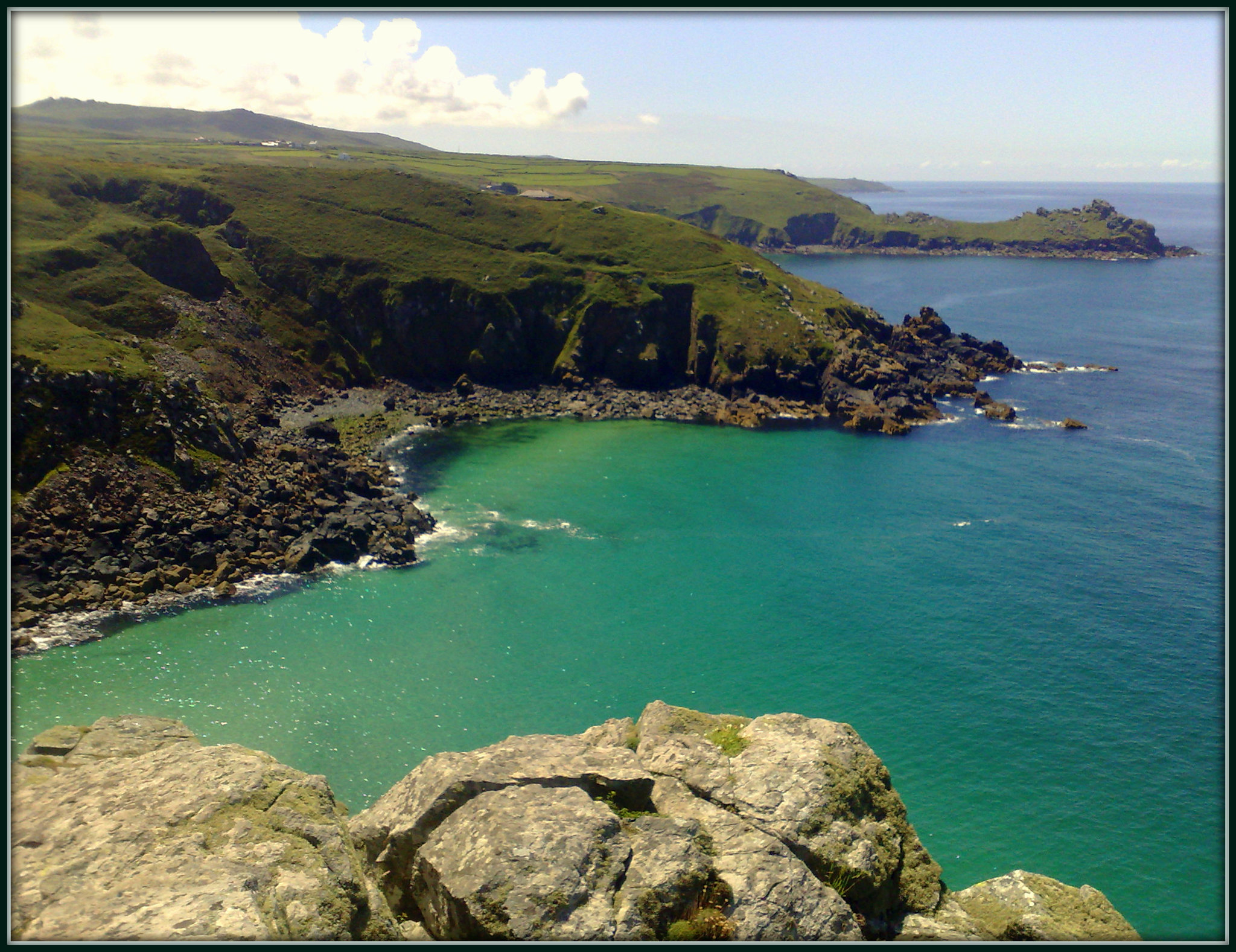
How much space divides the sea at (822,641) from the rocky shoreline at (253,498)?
3668 millimetres

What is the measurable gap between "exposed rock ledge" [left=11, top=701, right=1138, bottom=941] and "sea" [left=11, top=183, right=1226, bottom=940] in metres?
18.3

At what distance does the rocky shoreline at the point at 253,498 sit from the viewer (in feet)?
186

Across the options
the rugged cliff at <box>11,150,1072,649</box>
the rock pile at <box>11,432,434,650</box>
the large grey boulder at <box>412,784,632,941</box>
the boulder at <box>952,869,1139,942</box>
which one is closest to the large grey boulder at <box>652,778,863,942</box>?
the large grey boulder at <box>412,784,632,941</box>

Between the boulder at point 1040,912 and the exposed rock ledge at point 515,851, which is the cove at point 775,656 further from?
the exposed rock ledge at point 515,851

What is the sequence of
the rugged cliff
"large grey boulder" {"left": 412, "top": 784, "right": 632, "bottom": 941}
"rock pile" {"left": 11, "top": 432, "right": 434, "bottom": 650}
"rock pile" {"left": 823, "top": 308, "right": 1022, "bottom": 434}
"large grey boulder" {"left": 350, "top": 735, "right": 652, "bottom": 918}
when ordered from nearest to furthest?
1. "large grey boulder" {"left": 412, "top": 784, "right": 632, "bottom": 941}
2. "large grey boulder" {"left": 350, "top": 735, "right": 652, "bottom": 918}
3. "rock pile" {"left": 11, "top": 432, "right": 434, "bottom": 650}
4. the rugged cliff
5. "rock pile" {"left": 823, "top": 308, "right": 1022, "bottom": 434}

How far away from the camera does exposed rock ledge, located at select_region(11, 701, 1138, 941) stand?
1429 centimetres

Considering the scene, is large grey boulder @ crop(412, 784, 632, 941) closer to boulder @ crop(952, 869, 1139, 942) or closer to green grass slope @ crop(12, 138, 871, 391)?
boulder @ crop(952, 869, 1139, 942)

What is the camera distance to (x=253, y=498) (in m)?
69.5

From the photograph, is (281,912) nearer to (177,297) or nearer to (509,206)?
(177,297)

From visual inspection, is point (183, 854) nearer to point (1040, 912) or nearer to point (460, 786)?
point (460, 786)

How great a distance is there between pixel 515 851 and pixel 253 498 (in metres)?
63.5

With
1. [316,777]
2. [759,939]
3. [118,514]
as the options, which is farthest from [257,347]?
[759,939]

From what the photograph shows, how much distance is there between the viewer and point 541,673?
50938mm

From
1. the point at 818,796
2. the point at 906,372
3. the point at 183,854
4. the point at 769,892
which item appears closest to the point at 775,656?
the point at 818,796
